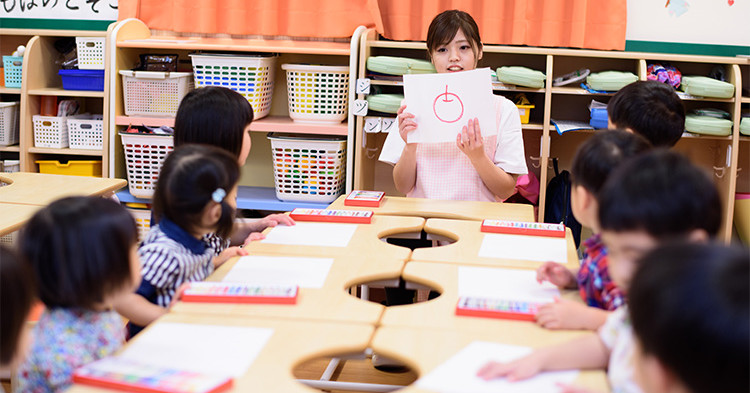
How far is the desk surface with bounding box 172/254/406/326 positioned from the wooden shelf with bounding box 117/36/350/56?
6.26 ft

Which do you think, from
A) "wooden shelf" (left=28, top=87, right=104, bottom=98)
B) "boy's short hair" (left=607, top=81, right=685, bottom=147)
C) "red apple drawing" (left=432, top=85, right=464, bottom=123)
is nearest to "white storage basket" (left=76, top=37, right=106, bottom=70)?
"wooden shelf" (left=28, top=87, right=104, bottom=98)

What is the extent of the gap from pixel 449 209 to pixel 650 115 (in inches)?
28.8

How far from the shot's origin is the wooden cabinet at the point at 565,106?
11.5 ft

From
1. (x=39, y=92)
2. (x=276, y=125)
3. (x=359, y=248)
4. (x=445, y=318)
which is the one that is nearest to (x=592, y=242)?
(x=445, y=318)

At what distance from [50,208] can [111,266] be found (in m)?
0.14

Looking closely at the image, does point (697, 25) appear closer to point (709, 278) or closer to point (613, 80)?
point (613, 80)

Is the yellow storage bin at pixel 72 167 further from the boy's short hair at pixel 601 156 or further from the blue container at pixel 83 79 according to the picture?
the boy's short hair at pixel 601 156

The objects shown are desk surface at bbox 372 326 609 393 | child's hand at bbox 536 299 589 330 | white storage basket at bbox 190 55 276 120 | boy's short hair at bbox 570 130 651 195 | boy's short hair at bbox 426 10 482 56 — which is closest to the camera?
desk surface at bbox 372 326 609 393

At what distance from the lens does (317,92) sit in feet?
11.8

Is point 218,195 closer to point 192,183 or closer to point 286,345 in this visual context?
point 192,183

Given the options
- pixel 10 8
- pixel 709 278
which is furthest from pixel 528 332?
pixel 10 8

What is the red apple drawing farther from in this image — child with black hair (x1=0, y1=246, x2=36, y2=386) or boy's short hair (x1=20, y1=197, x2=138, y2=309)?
child with black hair (x1=0, y1=246, x2=36, y2=386)

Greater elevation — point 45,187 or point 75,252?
point 75,252

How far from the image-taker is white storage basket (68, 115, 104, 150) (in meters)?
3.88
